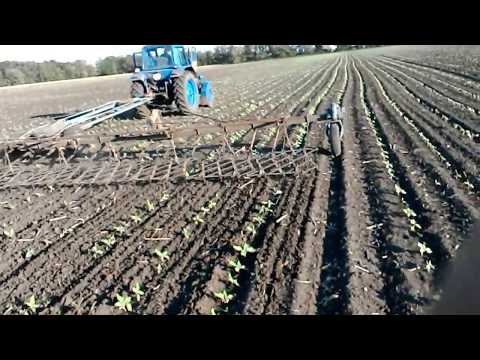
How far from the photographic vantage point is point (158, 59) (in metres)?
11.7

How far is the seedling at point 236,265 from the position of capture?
3697 millimetres

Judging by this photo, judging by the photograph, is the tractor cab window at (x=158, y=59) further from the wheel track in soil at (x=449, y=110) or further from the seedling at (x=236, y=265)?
the seedling at (x=236, y=265)

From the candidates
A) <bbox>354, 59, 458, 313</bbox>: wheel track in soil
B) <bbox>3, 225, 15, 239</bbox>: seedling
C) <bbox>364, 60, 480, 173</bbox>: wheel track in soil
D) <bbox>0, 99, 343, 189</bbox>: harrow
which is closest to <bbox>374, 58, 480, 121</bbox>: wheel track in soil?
<bbox>364, 60, 480, 173</bbox>: wheel track in soil

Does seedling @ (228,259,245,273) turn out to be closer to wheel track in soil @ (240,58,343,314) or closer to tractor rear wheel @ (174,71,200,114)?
wheel track in soil @ (240,58,343,314)

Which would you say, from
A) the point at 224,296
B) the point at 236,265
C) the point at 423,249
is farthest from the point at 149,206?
the point at 423,249

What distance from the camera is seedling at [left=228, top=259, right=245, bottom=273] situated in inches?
146

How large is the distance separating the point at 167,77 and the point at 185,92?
2.86 ft

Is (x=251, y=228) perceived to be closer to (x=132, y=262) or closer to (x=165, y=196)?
(x=132, y=262)

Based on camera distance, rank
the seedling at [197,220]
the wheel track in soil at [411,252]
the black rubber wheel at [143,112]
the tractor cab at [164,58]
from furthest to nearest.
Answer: the black rubber wheel at [143,112] < the tractor cab at [164,58] < the seedling at [197,220] < the wheel track in soil at [411,252]

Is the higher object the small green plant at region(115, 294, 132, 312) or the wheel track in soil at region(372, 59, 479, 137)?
the wheel track in soil at region(372, 59, 479, 137)

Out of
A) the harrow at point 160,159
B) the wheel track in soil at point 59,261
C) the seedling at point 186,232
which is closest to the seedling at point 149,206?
the wheel track in soil at point 59,261

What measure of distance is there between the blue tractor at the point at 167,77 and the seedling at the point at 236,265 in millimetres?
7656

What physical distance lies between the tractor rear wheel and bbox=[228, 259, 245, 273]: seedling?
766 cm
